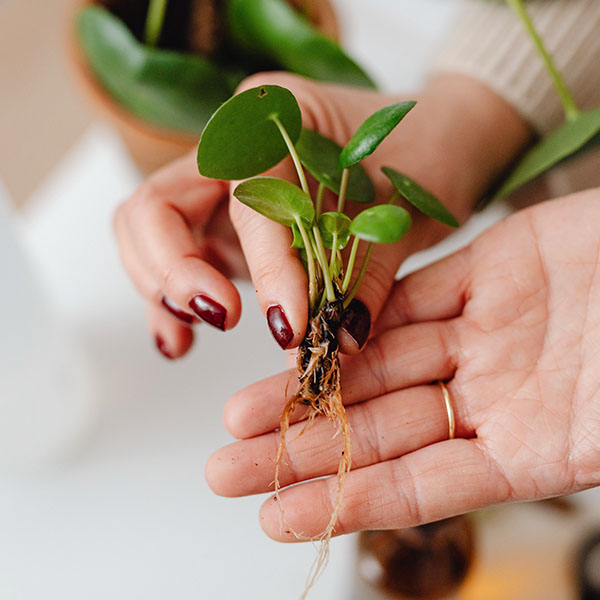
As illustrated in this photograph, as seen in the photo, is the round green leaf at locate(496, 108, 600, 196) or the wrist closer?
the round green leaf at locate(496, 108, 600, 196)

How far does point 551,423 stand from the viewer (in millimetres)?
535

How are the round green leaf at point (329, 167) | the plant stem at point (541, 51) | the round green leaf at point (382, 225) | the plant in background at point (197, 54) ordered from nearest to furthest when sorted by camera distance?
1. the round green leaf at point (382, 225)
2. the round green leaf at point (329, 167)
3. the plant stem at point (541, 51)
4. the plant in background at point (197, 54)

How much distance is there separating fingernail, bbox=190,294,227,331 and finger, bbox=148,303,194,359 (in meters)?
0.13

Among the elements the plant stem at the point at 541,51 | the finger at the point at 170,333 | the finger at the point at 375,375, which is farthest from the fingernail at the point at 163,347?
the plant stem at the point at 541,51

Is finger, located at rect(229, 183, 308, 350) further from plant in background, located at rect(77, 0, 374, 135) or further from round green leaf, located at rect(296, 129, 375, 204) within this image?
plant in background, located at rect(77, 0, 374, 135)

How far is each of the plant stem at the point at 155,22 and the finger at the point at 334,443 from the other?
0.48m

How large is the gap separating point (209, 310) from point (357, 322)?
0.35 feet

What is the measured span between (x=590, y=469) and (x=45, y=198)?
2.64ft

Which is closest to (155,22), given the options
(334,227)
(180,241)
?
(180,241)

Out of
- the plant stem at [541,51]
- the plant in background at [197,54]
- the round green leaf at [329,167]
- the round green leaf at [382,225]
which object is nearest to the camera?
the round green leaf at [382,225]

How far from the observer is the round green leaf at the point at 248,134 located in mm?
458

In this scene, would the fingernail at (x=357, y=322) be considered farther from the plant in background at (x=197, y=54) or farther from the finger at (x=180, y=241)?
the plant in background at (x=197, y=54)

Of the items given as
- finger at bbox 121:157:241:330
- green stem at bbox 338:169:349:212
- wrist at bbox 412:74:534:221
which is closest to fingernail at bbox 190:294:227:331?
finger at bbox 121:157:241:330

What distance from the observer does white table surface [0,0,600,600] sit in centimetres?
74
